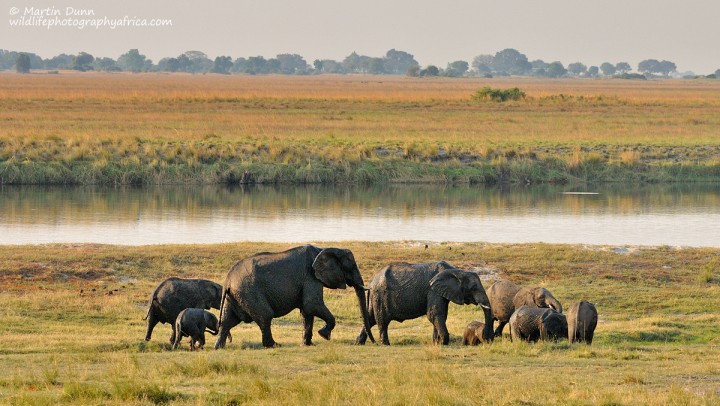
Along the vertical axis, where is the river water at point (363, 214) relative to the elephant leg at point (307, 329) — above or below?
below

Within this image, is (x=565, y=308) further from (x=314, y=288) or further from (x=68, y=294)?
(x=68, y=294)

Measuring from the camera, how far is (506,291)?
15.5 metres

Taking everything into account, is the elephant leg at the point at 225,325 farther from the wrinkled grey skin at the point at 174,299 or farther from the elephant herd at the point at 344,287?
the wrinkled grey skin at the point at 174,299

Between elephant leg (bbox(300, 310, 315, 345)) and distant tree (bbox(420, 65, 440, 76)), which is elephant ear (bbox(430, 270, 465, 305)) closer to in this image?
elephant leg (bbox(300, 310, 315, 345))

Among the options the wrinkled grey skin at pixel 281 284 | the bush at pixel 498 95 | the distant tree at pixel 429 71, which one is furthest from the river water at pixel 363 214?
the distant tree at pixel 429 71

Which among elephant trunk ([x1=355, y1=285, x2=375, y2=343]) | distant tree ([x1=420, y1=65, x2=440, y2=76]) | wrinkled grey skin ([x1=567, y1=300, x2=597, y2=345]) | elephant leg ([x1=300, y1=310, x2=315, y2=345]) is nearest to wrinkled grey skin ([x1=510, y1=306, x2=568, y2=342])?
wrinkled grey skin ([x1=567, y1=300, x2=597, y2=345])

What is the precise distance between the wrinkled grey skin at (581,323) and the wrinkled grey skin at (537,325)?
A: 8.2 inches

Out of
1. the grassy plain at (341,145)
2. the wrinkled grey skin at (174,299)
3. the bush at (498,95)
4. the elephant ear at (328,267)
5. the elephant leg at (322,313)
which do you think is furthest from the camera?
the bush at (498,95)

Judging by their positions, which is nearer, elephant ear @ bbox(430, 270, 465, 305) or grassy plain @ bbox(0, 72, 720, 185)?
elephant ear @ bbox(430, 270, 465, 305)

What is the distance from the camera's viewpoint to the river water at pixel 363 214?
27000 millimetres

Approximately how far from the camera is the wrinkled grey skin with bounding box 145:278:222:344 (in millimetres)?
14672

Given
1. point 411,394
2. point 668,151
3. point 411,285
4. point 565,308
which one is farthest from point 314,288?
point 668,151

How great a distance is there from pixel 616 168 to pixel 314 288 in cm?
3115

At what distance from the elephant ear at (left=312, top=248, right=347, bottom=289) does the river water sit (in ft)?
40.3
